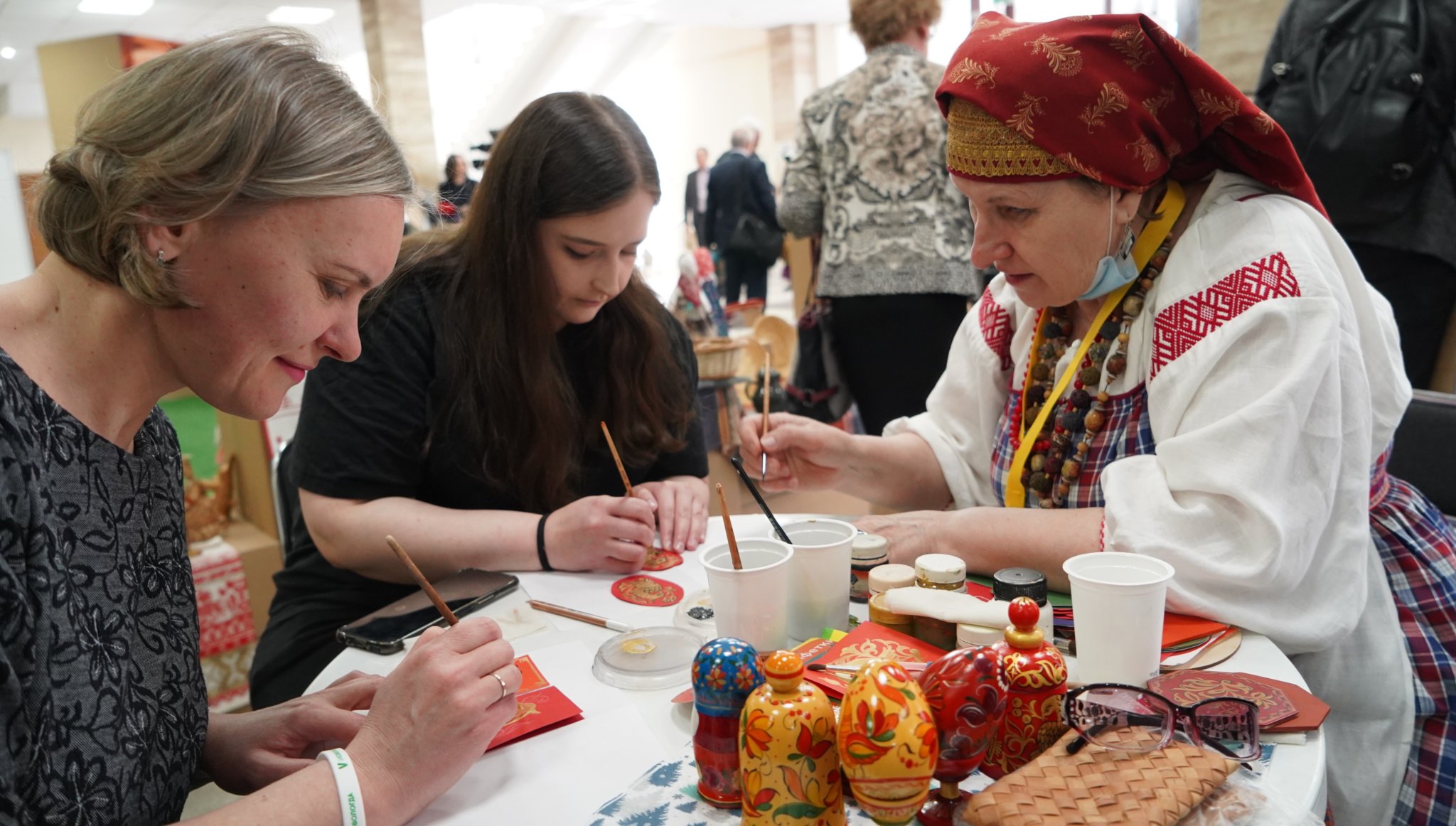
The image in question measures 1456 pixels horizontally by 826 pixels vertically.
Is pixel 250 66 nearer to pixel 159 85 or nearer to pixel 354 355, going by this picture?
pixel 159 85

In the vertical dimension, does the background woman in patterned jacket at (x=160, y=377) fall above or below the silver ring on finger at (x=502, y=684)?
above

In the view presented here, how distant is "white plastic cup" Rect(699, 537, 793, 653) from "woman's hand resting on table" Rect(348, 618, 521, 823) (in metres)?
0.26

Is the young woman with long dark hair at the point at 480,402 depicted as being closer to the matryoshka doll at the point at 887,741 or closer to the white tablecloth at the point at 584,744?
the white tablecloth at the point at 584,744

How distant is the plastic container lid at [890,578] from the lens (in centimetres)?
130

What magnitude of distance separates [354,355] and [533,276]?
2.39 ft

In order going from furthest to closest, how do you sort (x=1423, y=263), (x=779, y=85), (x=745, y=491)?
(x=779, y=85)
(x=745, y=491)
(x=1423, y=263)

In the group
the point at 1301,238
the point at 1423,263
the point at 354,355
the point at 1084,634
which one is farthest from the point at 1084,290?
the point at 1423,263

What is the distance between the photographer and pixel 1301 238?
1396mm

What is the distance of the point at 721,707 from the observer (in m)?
0.90

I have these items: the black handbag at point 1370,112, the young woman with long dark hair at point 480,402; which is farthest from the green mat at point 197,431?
the black handbag at point 1370,112

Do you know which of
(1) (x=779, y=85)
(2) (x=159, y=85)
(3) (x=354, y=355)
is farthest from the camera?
(1) (x=779, y=85)

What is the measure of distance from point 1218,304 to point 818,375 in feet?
7.58

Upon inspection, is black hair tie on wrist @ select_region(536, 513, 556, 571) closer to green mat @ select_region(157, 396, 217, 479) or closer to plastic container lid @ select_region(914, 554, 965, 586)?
plastic container lid @ select_region(914, 554, 965, 586)

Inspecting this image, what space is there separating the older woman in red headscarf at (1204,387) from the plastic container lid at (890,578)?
18 cm
